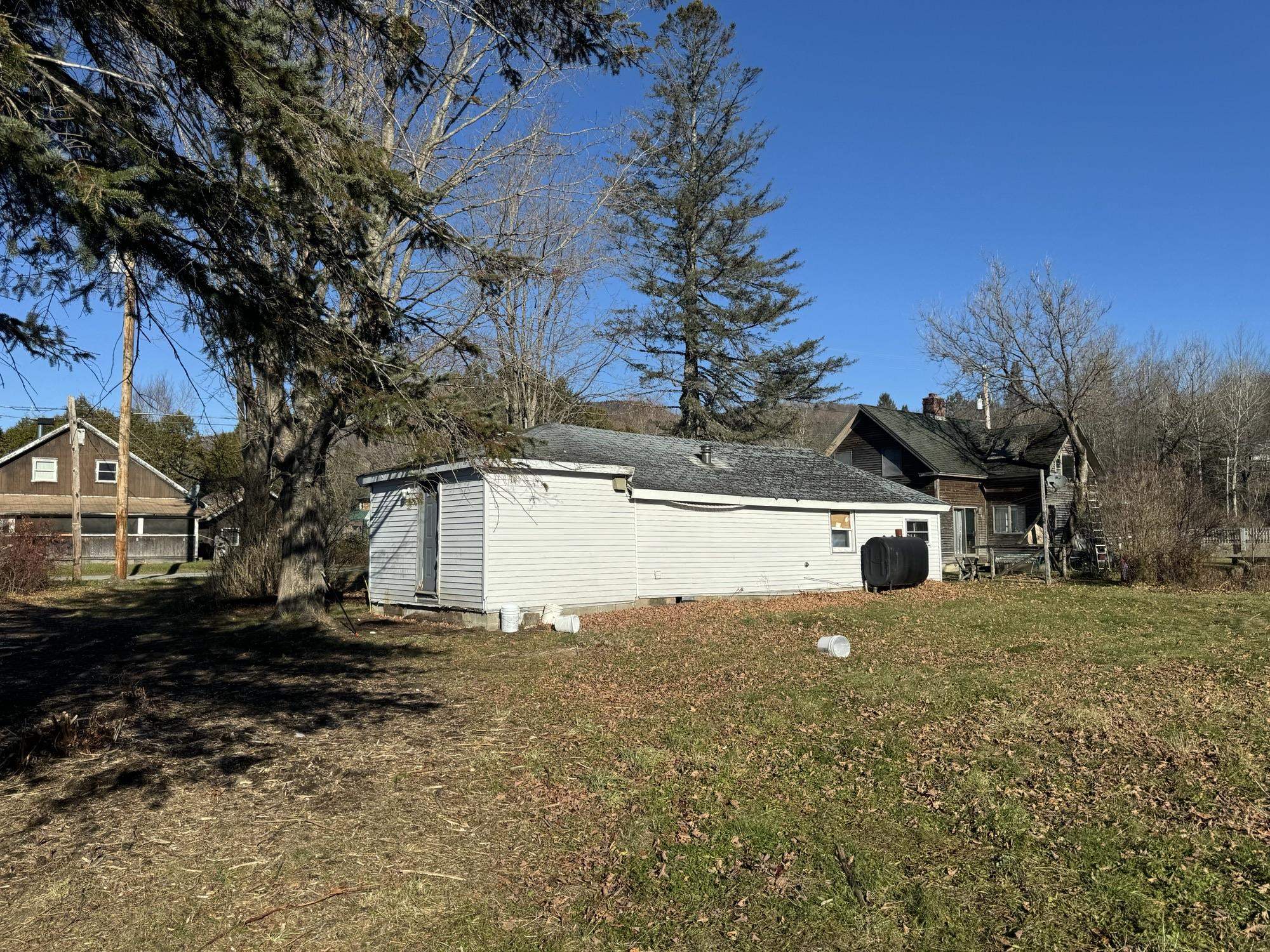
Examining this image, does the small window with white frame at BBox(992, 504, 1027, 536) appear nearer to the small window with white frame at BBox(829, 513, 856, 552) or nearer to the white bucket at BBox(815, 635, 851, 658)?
the small window with white frame at BBox(829, 513, 856, 552)

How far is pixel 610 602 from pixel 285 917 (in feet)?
42.1

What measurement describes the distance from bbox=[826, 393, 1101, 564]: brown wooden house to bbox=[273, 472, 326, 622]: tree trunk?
24.0m

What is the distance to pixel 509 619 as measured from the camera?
1455cm

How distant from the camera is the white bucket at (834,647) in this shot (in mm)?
11172

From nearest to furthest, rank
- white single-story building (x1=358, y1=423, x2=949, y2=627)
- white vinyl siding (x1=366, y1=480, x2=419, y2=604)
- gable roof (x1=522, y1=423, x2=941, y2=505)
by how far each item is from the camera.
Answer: white single-story building (x1=358, y1=423, x2=949, y2=627) → white vinyl siding (x1=366, y1=480, x2=419, y2=604) → gable roof (x1=522, y1=423, x2=941, y2=505)

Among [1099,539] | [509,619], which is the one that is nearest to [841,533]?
[1099,539]

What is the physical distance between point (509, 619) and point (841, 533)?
11.1m

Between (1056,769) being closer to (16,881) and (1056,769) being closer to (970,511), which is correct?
(16,881)

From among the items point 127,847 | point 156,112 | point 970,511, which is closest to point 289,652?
point 127,847

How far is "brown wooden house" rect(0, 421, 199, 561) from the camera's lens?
39.4m

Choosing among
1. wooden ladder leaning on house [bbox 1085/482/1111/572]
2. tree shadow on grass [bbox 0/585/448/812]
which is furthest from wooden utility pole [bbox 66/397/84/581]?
wooden ladder leaning on house [bbox 1085/482/1111/572]

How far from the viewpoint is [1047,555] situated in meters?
23.2

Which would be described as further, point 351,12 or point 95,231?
point 351,12

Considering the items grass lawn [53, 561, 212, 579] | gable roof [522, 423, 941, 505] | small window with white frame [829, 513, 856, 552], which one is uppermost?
gable roof [522, 423, 941, 505]
